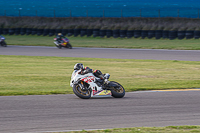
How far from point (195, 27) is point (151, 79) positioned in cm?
2195

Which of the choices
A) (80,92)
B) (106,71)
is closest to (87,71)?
(80,92)

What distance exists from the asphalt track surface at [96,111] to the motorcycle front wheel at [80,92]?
0.15m

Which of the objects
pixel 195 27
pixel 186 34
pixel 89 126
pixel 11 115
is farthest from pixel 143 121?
pixel 195 27

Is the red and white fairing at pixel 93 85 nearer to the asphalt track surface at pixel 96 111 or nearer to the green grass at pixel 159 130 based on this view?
the asphalt track surface at pixel 96 111

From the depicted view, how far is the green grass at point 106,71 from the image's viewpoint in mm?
12206

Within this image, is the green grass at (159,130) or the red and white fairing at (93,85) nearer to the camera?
the green grass at (159,130)

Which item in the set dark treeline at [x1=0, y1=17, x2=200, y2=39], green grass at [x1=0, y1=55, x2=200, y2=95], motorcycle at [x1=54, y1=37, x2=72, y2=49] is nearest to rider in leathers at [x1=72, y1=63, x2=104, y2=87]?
green grass at [x1=0, y1=55, x2=200, y2=95]

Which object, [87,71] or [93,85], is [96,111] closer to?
[93,85]

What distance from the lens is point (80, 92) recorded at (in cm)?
980

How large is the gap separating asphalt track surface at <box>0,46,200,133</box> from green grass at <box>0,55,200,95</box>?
61.3 inches

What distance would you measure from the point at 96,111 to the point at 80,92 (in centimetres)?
172

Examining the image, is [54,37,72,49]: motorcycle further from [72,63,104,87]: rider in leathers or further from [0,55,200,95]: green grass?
[72,63,104,87]: rider in leathers

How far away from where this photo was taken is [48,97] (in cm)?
1005

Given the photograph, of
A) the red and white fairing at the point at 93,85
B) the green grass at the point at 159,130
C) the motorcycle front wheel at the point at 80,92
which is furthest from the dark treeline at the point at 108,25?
the green grass at the point at 159,130
